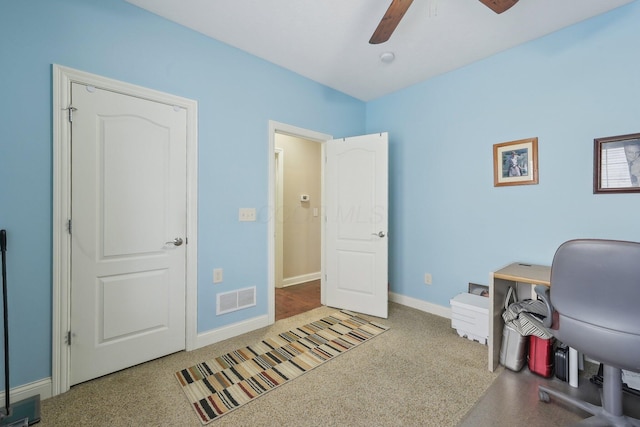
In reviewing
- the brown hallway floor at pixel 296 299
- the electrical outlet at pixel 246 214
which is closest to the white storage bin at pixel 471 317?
the brown hallway floor at pixel 296 299

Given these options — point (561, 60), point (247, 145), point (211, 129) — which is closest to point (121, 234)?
point (211, 129)

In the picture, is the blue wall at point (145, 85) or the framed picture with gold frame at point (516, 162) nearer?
the blue wall at point (145, 85)

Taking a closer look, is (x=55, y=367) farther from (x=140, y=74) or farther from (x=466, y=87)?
(x=466, y=87)

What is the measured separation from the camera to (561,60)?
7.32 feet

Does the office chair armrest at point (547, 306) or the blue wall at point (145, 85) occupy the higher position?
the blue wall at point (145, 85)

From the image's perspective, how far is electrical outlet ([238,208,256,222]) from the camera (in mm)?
2566

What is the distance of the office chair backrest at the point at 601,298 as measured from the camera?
1222mm

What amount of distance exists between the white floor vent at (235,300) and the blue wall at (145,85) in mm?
52

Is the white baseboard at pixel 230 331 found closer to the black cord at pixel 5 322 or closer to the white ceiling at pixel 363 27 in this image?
the black cord at pixel 5 322

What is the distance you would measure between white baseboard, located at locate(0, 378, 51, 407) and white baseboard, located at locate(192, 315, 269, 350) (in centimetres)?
88

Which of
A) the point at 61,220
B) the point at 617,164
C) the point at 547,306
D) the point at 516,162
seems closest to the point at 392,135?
the point at 516,162

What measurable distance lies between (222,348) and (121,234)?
1231mm

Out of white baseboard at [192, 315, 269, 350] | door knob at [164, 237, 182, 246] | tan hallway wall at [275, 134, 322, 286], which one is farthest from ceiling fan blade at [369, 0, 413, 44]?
white baseboard at [192, 315, 269, 350]

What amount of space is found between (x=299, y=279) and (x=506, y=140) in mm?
3319
